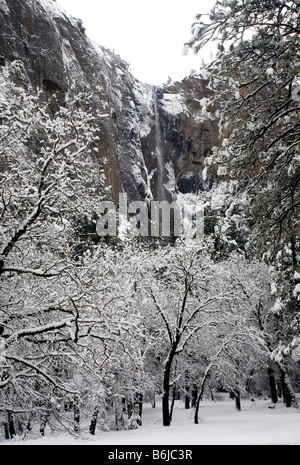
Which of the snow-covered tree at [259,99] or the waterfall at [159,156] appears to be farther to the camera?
the waterfall at [159,156]

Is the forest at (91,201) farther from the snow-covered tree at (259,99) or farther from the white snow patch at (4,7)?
the white snow patch at (4,7)

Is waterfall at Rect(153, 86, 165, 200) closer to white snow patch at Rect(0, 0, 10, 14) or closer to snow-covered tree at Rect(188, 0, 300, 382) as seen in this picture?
white snow patch at Rect(0, 0, 10, 14)

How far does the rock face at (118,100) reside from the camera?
52.1 metres

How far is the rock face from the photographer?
52.1 metres

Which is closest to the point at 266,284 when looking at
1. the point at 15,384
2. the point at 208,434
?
the point at 208,434

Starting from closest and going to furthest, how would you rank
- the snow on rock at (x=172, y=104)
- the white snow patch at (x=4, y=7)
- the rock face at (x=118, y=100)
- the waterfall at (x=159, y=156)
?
1. the white snow patch at (x=4, y=7)
2. the rock face at (x=118, y=100)
3. the waterfall at (x=159, y=156)
4. the snow on rock at (x=172, y=104)

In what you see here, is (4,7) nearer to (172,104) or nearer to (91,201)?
(91,201)

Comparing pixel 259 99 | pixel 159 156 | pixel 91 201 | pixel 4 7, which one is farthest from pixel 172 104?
pixel 259 99

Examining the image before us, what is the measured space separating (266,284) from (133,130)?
67826mm

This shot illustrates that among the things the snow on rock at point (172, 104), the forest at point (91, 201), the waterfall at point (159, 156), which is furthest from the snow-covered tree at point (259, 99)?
the snow on rock at point (172, 104)

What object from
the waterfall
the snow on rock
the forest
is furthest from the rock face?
the forest

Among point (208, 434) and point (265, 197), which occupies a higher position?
point (265, 197)
